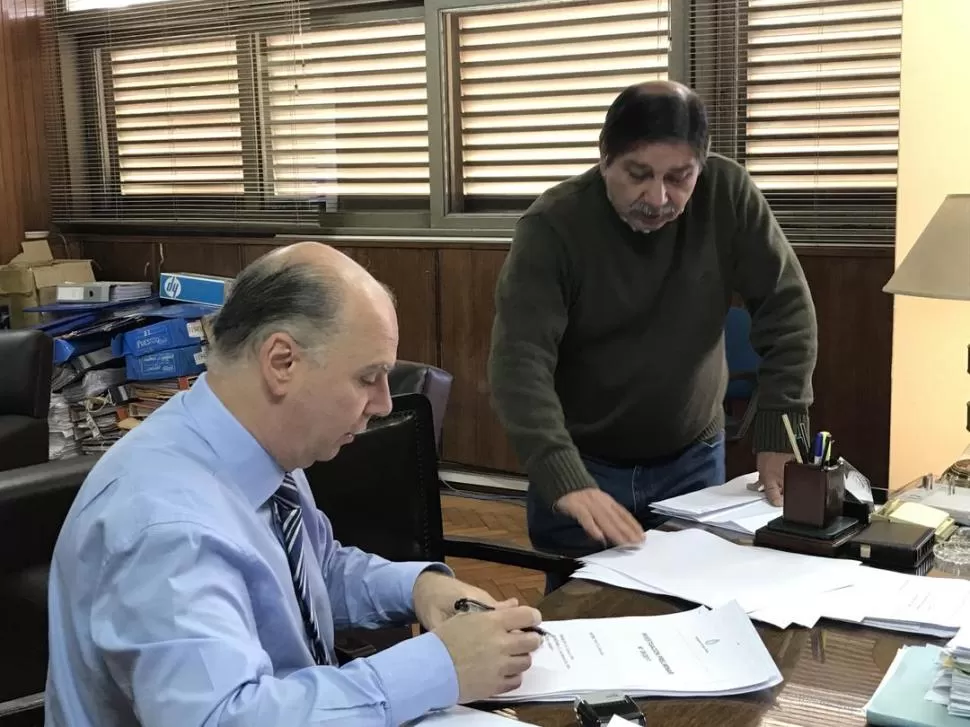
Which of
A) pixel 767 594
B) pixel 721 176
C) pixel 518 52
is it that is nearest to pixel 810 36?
pixel 518 52

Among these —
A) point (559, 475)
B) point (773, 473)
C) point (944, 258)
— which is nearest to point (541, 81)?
point (944, 258)

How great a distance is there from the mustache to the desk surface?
766mm

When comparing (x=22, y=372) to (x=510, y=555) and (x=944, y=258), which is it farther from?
(x=944, y=258)

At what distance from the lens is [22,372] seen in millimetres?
4164

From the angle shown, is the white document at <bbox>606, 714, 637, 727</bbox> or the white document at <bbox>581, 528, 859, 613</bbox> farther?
the white document at <bbox>581, 528, 859, 613</bbox>

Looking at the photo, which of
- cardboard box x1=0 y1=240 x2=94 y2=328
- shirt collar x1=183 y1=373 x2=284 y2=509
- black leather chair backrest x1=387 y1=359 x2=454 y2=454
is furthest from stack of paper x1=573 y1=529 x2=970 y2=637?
cardboard box x1=0 y1=240 x2=94 y2=328

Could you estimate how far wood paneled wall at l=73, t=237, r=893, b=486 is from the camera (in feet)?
12.1

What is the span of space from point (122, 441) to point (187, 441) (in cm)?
9

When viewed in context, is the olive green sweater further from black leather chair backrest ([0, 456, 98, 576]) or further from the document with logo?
black leather chair backrest ([0, 456, 98, 576])

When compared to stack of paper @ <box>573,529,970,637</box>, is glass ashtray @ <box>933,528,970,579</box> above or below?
below

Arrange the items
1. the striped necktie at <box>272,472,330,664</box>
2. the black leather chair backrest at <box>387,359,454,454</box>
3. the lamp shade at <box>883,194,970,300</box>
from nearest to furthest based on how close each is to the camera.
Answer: the striped necktie at <box>272,472,330,664</box> → the black leather chair backrest at <box>387,359,454,454</box> → the lamp shade at <box>883,194,970,300</box>

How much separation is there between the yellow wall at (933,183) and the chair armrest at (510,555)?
5.77ft

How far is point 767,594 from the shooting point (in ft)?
4.75

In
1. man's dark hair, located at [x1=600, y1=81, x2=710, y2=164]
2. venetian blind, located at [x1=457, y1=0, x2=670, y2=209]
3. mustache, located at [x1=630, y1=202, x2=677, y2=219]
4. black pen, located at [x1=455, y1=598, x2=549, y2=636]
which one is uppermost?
venetian blind, located at [x1=457, y1=0, x2=670, y2=209]
